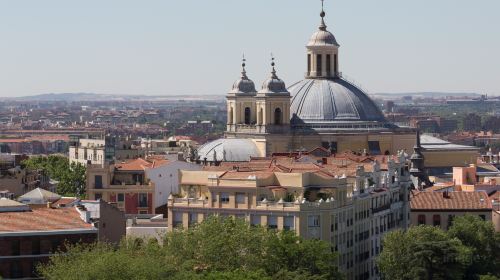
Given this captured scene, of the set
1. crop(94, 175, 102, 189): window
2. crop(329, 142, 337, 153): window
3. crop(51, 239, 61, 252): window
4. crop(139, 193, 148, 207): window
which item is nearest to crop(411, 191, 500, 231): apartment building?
crop(139, 193, 148, 207): window

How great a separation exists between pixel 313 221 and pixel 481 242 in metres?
12.0

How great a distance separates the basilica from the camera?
12425 centimetres

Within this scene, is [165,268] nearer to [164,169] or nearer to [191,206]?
[191,206]

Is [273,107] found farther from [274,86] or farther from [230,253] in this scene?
[230,253]

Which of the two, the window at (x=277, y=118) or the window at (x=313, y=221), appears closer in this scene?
the window at (x=313, y=221)

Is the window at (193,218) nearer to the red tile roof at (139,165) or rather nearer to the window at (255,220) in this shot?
the window at (255,220)

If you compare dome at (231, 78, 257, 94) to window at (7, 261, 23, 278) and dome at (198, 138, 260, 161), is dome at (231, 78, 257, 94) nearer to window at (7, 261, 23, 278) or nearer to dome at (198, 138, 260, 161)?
dome at (198, 138, 260, 161)

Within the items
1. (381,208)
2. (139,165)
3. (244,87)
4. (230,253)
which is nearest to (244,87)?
(244,87)

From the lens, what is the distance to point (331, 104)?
12825 cm

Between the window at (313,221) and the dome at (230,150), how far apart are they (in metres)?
35.6

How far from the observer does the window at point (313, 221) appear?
81.8m

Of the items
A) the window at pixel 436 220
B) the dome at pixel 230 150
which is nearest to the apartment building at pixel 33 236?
the window at pixel 436 220

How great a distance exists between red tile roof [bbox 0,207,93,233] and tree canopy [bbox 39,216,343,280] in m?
1.60

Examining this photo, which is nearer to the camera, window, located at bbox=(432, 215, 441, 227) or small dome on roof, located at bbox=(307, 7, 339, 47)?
window, located at bbox=(432, 215, 441, 227)
